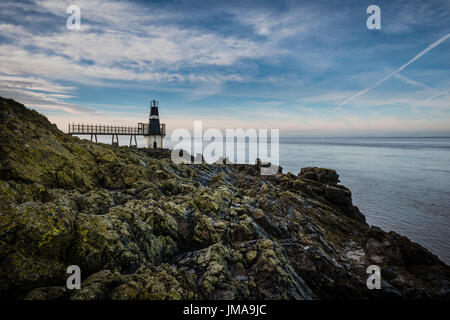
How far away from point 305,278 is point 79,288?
7668 millimetres

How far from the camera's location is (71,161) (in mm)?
13086

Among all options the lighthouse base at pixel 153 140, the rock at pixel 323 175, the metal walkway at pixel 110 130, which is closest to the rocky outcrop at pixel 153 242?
the rock at pixel 323 175

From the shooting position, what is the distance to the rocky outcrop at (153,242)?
548 cm

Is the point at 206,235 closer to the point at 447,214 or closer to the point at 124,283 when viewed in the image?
the point at 124,283

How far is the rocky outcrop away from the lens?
548 cm

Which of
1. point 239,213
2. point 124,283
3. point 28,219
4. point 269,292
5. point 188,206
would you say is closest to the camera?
point 124,283
